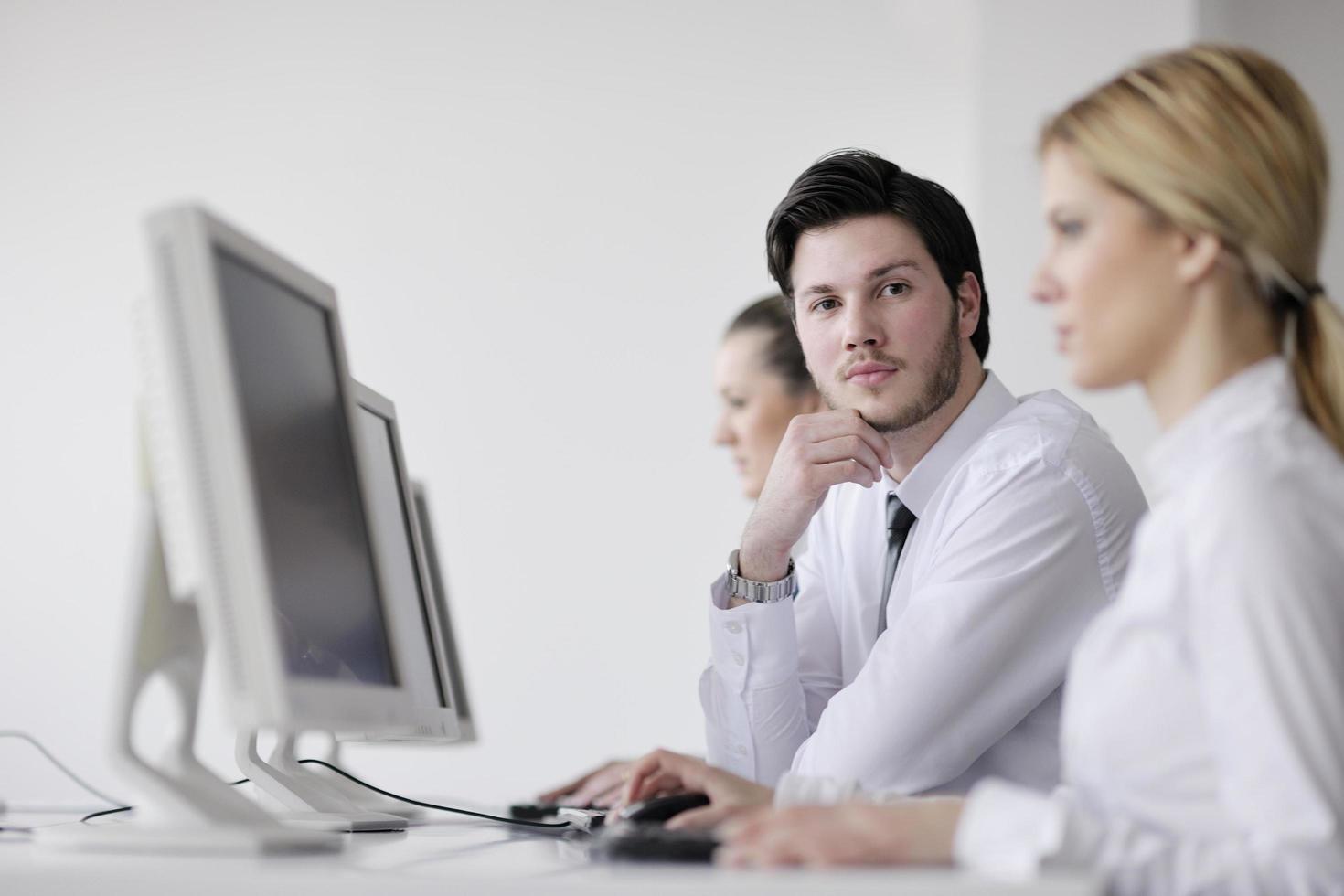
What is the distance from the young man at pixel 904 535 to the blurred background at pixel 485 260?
80.3 inches

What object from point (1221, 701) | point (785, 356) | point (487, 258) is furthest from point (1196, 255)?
point (487, 258)

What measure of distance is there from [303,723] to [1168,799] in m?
0.63

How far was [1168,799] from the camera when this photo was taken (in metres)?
0.95

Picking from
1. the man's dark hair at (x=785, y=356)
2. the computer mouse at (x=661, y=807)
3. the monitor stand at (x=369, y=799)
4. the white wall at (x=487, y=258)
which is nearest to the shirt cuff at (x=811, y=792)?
the computer mouse at (x=661, y=807)

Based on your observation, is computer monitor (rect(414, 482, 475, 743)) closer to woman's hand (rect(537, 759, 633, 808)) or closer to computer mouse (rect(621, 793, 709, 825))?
woman's hand (rect(537, 759, 633, 808))

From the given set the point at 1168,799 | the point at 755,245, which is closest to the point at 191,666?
the point at 1168,799

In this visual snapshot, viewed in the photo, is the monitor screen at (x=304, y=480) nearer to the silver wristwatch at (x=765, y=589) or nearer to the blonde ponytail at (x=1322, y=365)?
the silver wristwatch at (x=765, y=589)

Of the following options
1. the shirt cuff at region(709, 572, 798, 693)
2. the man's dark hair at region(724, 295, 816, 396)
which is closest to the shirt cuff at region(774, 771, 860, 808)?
the shirt cuff at region(709, 572, 798, 693)

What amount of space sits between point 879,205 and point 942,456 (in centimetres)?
40

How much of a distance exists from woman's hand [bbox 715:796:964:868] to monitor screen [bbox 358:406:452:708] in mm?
781

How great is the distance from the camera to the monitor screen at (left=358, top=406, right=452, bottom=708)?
5.42ft

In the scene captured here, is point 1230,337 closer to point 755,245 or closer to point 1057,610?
A: point 1057,610

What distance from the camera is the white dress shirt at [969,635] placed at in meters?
1.58

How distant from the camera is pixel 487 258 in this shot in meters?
4.40
